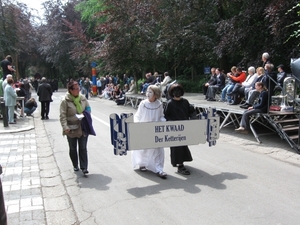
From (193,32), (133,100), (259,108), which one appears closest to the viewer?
(259,108)

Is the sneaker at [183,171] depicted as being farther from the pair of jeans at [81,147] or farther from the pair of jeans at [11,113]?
the pair of jeans at [11,113]

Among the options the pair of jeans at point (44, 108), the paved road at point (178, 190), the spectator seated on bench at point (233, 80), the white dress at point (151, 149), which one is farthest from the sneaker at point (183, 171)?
the pair of jeans at point (44, 108)

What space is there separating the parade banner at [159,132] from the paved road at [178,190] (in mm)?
646

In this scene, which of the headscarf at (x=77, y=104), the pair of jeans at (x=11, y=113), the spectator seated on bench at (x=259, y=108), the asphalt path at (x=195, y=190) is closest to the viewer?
the asphalt path at (x=195, y=190)

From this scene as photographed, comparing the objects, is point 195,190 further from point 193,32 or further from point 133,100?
point 193,32

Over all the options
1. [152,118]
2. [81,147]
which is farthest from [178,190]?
[81,147]

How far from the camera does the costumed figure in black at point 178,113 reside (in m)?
5.77

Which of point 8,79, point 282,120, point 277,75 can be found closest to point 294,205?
point 282,120

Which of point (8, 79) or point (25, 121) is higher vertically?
point (8, 79)

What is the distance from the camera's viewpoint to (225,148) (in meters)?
8.01

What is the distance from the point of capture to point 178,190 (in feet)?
16.6

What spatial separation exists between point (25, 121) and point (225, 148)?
8472mm

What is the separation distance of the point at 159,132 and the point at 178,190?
104 cm

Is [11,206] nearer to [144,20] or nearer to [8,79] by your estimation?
[8,79]
